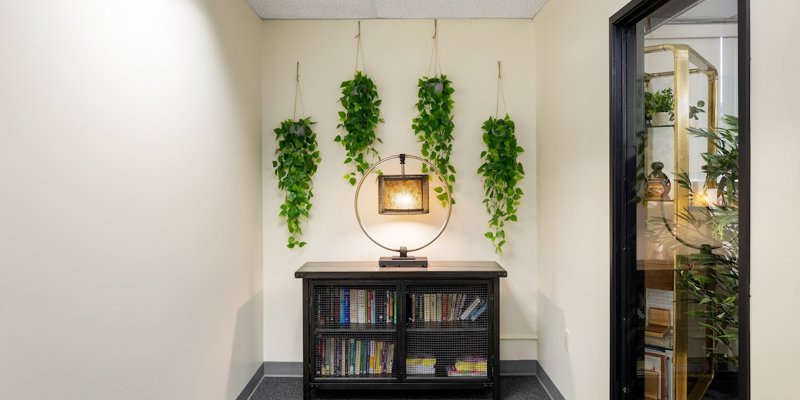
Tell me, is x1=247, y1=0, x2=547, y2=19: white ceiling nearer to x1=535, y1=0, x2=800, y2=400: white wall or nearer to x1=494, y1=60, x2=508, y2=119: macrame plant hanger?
x1=535, y1=0, x2=800, y2=400: white wall

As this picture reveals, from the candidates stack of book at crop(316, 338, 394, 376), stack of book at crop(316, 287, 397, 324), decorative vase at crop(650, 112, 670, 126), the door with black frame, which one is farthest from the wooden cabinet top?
decorative vase at crop(650, 112, 670, 126)

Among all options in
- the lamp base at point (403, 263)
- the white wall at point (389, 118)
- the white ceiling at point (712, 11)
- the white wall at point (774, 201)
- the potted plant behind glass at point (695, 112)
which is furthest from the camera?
the white wall at point (389, 118)

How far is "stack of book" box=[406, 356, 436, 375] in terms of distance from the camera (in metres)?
2.81

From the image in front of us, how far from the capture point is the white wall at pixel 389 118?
3205 millimetres

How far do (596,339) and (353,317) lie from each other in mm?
1325

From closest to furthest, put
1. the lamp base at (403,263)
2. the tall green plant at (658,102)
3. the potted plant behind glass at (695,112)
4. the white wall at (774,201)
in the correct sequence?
the white wall at (774,201) < the potted plant behind glass at (695,112) < the tall green plant at (658,102) < the lamp base at (403,263)

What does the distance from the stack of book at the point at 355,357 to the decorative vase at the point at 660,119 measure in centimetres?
182

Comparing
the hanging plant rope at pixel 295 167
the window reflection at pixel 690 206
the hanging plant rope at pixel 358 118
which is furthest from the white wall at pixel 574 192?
the hanging plant rope at pixel 295 167

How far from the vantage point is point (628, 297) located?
2.06 m

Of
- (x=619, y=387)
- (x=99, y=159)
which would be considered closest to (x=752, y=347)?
(x=619, y=387)

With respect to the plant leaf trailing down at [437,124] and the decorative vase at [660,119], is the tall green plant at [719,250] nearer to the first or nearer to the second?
the decorative vase at [660,119]

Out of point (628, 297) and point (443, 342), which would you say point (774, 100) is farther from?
point (443, 342)

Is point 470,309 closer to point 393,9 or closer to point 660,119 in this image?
point 660,119

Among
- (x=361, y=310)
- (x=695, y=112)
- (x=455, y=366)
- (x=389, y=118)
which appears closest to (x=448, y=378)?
(x=455, y=366)
